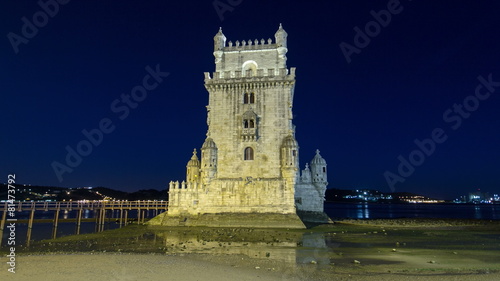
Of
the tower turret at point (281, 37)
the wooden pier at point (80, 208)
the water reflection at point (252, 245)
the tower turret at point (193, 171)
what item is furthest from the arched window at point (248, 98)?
the wooden pier at point (80, 208)

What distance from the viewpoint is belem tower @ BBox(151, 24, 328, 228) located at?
3709 centimetres

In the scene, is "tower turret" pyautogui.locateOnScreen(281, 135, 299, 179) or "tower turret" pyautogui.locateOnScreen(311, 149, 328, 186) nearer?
"tower turret" pyautogui.locateOnScreen(281, 135, 299, 179)

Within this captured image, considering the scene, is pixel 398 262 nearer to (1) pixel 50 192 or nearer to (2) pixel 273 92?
(2) pixel 273 92

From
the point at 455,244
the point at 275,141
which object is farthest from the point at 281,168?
the point at 455,244

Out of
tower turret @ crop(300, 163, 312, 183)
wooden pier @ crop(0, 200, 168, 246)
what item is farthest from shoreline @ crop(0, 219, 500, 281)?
wooden pier @ crop(0, 200, 168, 246)

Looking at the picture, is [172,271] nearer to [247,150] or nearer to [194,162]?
[247,150]

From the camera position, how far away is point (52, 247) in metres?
24.7

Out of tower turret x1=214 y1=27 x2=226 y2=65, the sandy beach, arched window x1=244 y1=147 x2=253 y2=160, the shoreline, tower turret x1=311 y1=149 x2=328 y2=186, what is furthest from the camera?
tower turret x1=311 y1=149 x2=328 y2=186

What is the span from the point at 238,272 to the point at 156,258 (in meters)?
5.70

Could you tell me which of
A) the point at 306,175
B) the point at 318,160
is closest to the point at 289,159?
the point at 306,175

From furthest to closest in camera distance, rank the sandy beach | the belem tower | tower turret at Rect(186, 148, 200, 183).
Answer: tower turret at Rect(186, 148, 200, 183), the belem tower, the sandy beach

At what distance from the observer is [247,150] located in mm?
39188

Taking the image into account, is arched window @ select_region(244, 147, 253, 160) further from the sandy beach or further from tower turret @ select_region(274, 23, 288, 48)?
the sandy beach

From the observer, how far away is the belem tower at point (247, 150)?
37.1 metres
